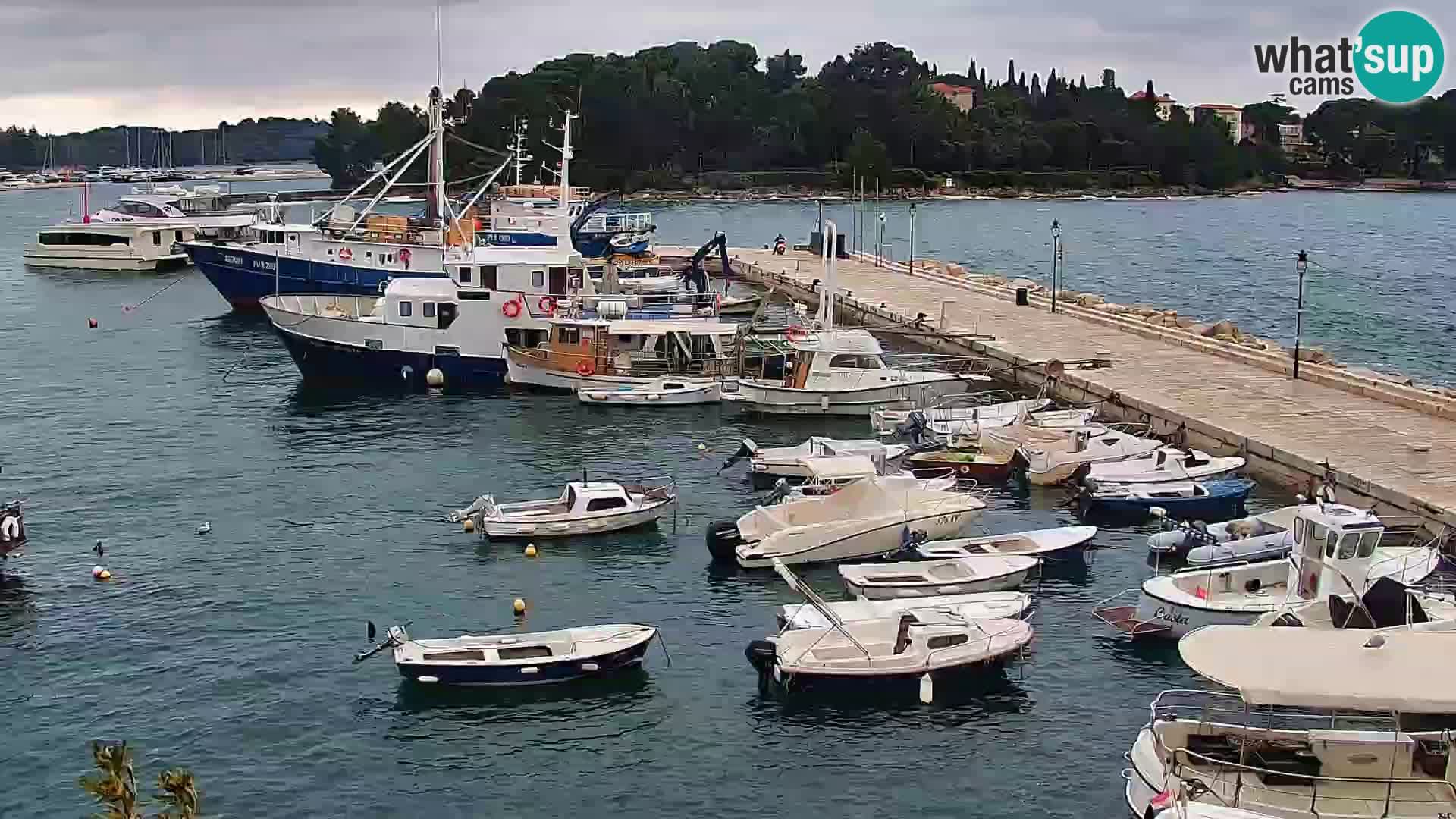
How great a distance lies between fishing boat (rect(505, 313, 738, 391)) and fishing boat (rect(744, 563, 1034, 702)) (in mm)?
25133

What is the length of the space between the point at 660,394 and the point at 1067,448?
15.1m

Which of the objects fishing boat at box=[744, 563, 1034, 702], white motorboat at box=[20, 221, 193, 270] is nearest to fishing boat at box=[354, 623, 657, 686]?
fishing boat at box=[744, 563, 1034, 702]

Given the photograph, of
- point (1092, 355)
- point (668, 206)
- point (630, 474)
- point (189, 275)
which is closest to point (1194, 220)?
point (668, 206)

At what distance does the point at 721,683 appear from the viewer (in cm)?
2622

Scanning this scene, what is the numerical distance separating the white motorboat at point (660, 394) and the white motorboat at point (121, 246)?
65649mm

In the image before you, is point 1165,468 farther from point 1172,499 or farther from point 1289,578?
point 1289,578

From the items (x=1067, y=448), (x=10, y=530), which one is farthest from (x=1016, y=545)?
(x=10, y=530)

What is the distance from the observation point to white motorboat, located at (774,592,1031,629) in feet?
88.4

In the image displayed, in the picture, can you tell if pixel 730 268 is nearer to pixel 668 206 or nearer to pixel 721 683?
pixel 721 683

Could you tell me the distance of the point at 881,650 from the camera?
25875 mm

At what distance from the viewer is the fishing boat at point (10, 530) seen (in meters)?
31.7

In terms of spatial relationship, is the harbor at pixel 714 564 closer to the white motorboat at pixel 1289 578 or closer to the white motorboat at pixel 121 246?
the white motorboat at pixel 1289 578

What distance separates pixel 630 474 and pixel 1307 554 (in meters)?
19.3

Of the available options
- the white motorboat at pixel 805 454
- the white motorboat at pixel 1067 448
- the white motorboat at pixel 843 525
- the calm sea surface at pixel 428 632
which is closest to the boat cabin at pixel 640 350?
the calm sea surface at pixel 428 632
